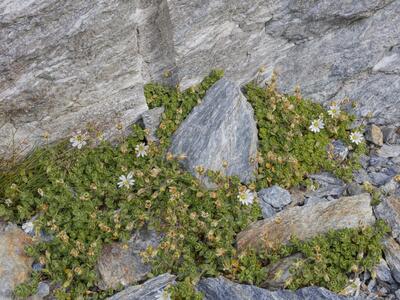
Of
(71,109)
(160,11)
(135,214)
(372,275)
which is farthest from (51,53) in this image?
(372,275)

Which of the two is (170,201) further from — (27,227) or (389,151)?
(389,151)

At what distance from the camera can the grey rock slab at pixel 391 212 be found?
5457 mm

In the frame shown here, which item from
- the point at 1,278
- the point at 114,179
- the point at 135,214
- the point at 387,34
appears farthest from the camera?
the point at 387,34

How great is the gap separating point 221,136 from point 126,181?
119cm

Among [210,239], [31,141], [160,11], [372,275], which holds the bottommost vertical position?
[372,275]

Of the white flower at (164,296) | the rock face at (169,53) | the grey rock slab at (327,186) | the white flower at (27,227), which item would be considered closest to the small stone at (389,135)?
the rock face at (169,53)

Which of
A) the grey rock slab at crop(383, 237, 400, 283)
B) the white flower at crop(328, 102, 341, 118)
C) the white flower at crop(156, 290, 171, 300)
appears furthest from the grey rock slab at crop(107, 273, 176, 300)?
the white flower at crop(328, 102, 341, 118)

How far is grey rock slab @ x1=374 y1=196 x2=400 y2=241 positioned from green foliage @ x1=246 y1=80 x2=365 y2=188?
725mm

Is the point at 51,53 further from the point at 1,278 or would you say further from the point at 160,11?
the point at 1,278

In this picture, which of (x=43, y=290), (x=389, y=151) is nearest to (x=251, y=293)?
(x=43, y=290)

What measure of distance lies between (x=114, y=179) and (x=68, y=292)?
1322 millimetres

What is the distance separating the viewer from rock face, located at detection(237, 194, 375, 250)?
5465 millimetres

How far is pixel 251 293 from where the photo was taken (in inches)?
195

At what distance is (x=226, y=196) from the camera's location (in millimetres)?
5926
